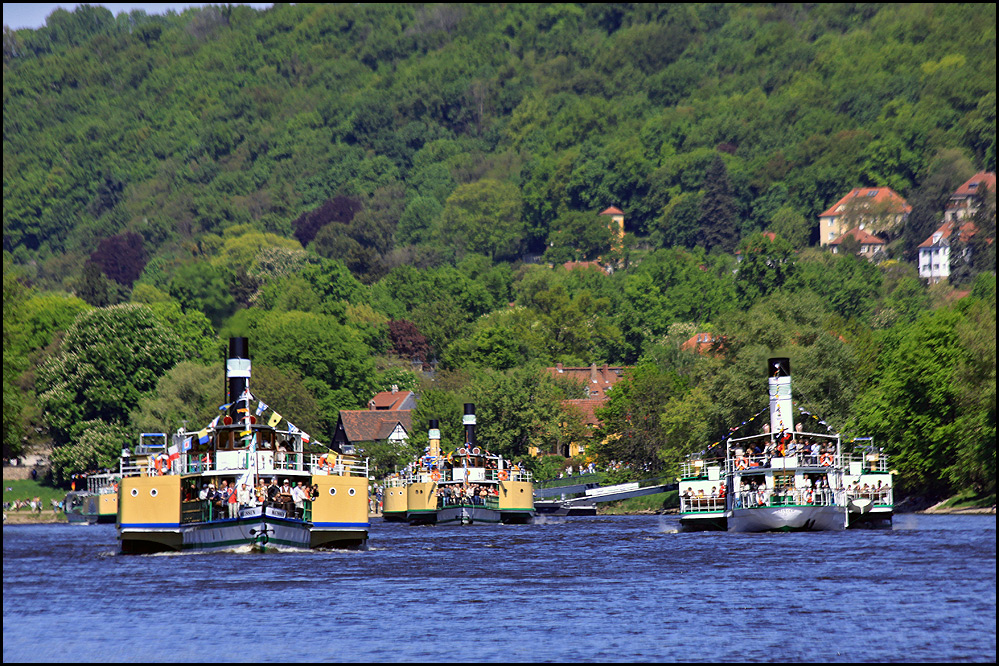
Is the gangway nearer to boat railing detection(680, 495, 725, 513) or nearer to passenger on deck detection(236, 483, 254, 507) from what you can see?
boat railing detection(680, 495, 725, 513)

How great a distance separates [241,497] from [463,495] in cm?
4597

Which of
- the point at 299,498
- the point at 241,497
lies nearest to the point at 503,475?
the point at 299,498

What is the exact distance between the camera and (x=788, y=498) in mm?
79250

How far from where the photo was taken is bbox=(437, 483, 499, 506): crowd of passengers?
352 feet

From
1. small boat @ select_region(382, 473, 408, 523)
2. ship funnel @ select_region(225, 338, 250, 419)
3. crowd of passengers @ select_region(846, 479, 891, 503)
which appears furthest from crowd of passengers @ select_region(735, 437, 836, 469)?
small boat @ select_region(382, 473, 408, 523)

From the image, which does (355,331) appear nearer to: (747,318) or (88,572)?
(747,318)

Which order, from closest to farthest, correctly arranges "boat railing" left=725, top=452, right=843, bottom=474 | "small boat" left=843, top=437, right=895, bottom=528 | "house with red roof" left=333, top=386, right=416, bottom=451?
1. "boat railing" left=725, top=452, right=843, bottom=474
2. "small boat" left=843, top=437, right=895, bottom=528
3. "house with red roof" left=333, top=386, right=416, bottom=451

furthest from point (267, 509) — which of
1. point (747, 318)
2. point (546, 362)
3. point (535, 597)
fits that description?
point (546, 362)

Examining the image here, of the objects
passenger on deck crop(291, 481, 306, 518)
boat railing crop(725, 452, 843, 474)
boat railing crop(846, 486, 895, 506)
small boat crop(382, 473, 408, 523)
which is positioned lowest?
small boat crop(382, 473, 408, 523)

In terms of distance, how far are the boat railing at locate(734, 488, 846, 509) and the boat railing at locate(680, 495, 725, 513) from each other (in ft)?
19.9

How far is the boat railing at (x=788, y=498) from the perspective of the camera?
79062 mm

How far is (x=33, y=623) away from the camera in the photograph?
4322 centimetres

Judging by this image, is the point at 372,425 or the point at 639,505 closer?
the point at 639,505

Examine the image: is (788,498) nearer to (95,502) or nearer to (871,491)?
(871,491)
